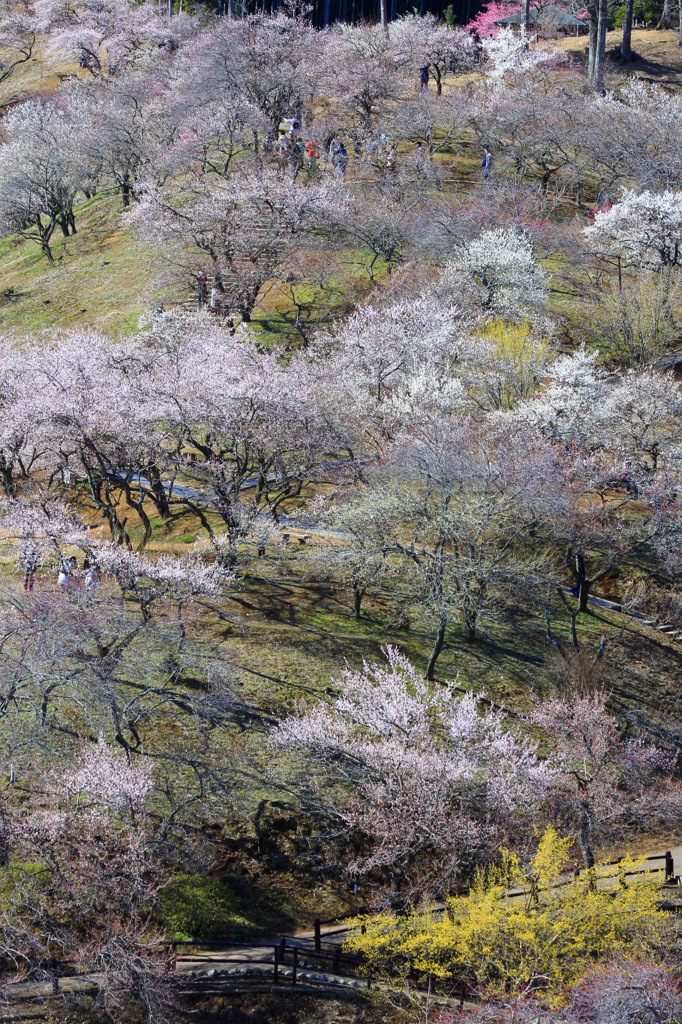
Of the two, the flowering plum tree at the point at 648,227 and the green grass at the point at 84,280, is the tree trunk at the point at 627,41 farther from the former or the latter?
the green grass at the point at 84,280

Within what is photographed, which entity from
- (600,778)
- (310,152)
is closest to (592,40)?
(310,152)

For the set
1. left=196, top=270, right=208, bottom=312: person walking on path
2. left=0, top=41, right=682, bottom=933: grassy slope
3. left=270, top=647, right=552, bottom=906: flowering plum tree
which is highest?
left=196, top=270, right=208, bottom=312: person walking on path

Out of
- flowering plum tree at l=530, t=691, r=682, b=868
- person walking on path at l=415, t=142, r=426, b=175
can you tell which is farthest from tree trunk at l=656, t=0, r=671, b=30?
flowering plum tree at l=530, t=691, r=682, b=868

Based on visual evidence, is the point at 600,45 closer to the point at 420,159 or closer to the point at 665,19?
the point at 665,19

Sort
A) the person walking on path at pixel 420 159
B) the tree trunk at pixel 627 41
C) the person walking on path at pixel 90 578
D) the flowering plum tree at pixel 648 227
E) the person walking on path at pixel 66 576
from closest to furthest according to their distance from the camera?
the person walking on path at pixel 90 578, the person walking on path at pixel 66 576, the flowering plum tree at pixel 648 227, the person walking on path at pixel 420 159, the tree trunk at pixel 627 41

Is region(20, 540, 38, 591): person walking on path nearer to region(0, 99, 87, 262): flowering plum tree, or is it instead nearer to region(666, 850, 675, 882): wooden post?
region(666, 850, 675, 882): wooden post

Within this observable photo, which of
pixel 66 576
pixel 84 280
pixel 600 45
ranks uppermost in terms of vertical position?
pixel 600 45

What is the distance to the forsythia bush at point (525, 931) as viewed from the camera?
1556 centimetres

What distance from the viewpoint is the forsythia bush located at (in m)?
15.6

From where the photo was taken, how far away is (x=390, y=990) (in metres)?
16.8

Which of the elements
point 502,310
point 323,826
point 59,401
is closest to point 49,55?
point 502,310

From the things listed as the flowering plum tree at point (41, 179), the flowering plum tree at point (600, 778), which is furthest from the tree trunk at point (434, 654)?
the flowering plum tree at point (41, 179)

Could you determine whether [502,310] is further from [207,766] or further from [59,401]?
[207,766]

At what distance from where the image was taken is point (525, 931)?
15.6m
